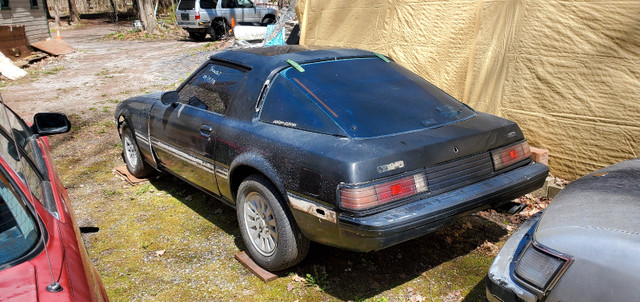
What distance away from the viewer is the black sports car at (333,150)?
3051 mm

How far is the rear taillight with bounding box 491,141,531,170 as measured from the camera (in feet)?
11.8

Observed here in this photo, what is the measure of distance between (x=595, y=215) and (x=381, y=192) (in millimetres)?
1145

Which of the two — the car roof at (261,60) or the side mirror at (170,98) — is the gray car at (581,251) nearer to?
the car roof at (261,60)

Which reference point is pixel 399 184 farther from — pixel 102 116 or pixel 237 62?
pixel 102 116

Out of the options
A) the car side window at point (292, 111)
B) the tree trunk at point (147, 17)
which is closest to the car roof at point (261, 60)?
the car side window at point (292, 111)

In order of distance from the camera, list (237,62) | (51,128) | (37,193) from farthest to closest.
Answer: (237,62) < (51,128) < (37,193)

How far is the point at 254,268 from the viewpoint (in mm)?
3812

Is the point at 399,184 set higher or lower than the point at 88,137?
higher

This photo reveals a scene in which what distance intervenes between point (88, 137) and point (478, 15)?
5.95 metres

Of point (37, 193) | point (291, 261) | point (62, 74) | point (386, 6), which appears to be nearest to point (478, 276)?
point (291, 261)

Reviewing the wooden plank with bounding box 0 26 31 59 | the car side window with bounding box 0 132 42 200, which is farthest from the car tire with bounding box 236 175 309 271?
the wooden plank with bounding box 0 26 31 59

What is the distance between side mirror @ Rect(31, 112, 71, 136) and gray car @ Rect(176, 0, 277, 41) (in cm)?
1817

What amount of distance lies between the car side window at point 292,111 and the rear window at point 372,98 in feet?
0.14

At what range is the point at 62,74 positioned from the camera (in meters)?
14.5
